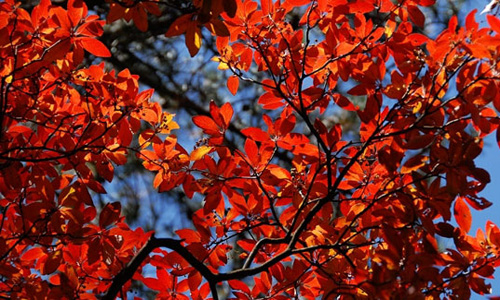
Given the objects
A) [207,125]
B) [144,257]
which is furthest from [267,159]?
[144,257]

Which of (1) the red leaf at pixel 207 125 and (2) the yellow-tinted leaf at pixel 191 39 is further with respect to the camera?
(1) the red leaf at pixel 207 125

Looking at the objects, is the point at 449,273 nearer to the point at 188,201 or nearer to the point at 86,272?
the point at 86,272

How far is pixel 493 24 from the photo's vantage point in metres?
1.64

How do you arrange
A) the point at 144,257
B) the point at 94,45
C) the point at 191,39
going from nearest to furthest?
the point at 191,39
the point at 144,257
the point at 94,45

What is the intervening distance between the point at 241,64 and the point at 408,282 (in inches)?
35.3

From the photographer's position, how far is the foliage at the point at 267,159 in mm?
1802

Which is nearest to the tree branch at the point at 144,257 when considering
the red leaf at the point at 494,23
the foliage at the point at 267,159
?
the foliage at the point at 267,159

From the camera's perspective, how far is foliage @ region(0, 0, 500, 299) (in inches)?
70.9

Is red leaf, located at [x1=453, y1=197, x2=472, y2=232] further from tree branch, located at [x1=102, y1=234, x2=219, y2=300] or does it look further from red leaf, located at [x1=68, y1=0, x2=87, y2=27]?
red leaf, located at [x1=68, y1=0, x2=87, y2=27]

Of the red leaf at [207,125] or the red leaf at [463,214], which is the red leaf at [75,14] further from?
the red leaf at [463,214]

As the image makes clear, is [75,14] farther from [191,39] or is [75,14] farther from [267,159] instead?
[267,159]

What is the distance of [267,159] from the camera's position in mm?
2064

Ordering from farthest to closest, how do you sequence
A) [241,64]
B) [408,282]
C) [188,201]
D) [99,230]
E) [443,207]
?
[188,201], [241,64], [99,230], [443,207], [408,282]

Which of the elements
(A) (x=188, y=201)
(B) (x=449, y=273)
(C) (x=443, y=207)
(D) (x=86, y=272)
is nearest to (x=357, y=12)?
(C) (x=443, y=207)
